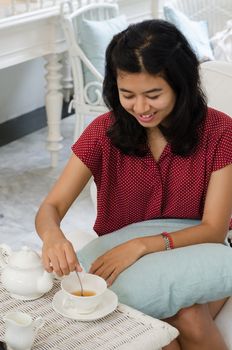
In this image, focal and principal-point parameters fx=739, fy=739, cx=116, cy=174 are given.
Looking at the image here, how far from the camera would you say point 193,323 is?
61.2 inches

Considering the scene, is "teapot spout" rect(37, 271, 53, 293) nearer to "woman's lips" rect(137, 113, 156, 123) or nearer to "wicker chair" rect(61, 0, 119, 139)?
"woman's lips" rect(137, 113, 156, 123)

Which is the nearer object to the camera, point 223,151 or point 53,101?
point 223,151

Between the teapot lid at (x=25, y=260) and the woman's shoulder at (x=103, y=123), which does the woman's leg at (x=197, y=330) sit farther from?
the woman's shoulder at (x=103, y=123)

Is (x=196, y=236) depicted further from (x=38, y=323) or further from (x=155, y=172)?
(x=38, y=323)

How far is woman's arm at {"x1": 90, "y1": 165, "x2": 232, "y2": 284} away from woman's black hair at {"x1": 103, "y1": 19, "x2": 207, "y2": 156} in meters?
0.11

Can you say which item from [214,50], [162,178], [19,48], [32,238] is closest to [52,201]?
[162,178]

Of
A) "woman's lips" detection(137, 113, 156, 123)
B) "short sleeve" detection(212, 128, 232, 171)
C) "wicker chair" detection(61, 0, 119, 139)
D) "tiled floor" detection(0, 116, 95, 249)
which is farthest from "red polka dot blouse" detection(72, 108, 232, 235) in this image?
"wicker chair" detection(61, 0, 119, 139)

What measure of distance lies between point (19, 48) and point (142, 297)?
6.69 feet

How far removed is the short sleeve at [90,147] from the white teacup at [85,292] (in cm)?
36

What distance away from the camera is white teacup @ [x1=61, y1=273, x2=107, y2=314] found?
1405mm

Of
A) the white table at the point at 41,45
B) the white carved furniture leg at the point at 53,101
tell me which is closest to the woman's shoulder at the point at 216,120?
the white table at the point at 41,45

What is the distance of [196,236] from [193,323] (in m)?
0.20

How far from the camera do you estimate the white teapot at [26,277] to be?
4.77ft

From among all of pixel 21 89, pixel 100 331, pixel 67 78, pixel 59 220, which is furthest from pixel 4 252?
pixel 67 78
